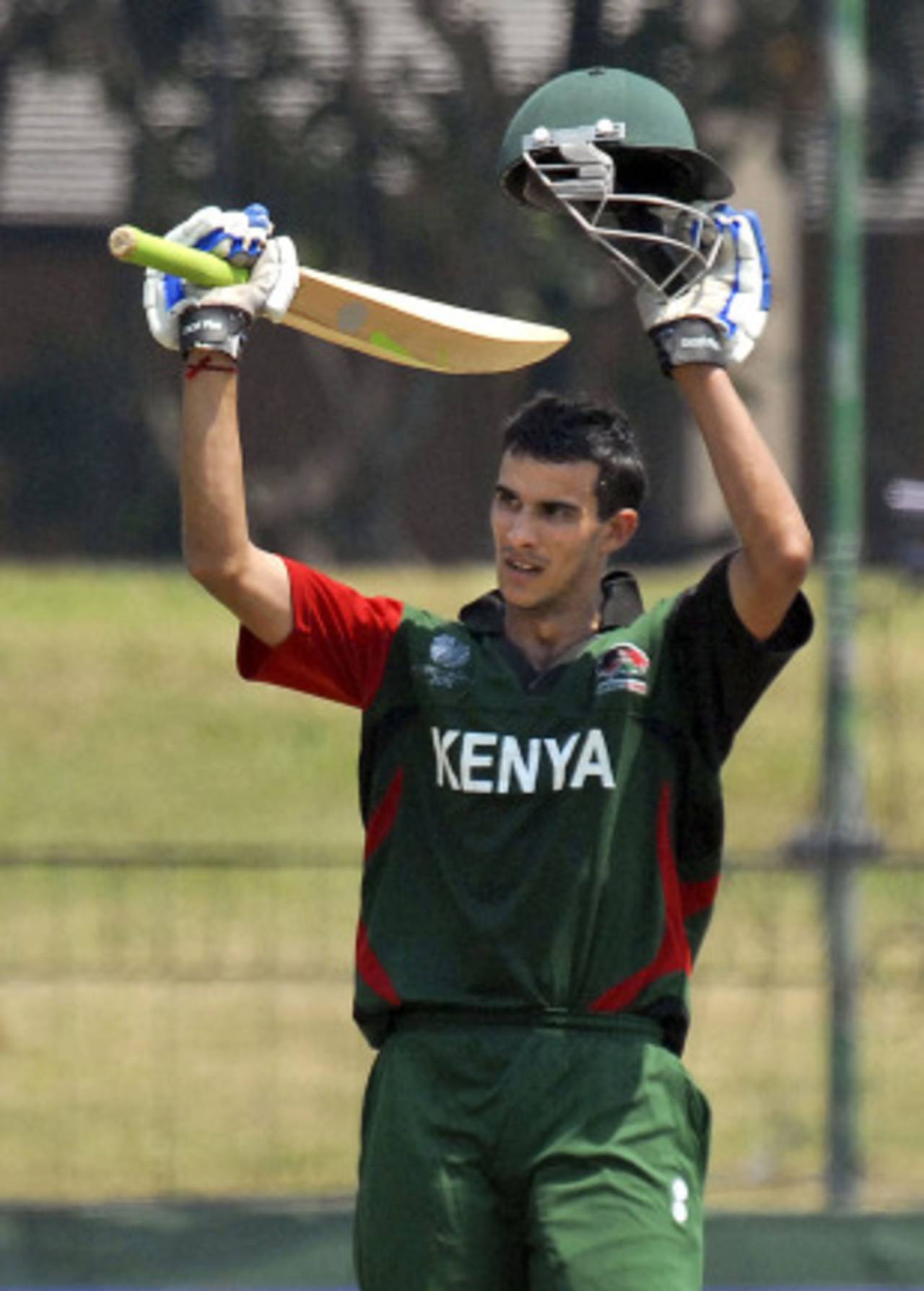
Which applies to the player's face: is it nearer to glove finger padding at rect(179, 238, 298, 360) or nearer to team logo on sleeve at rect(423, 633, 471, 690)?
team logo on sleeve at rect(423, 633, 471, 690)

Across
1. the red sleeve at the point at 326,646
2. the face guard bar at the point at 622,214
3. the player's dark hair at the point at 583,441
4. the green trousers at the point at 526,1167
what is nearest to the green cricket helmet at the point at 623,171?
the face guard bar at the point at 622,214

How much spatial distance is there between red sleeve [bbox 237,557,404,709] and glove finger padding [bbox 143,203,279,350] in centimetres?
35

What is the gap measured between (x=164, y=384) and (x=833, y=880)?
1.61m

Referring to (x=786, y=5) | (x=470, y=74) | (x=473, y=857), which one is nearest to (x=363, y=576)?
(x=470, y=74)

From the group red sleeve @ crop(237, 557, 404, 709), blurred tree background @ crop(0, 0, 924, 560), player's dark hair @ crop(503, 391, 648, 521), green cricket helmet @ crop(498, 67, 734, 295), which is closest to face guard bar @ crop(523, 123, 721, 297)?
green cricket helmet @ crop(498, 67, 734, 295)

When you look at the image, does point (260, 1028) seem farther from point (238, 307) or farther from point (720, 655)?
point (238, 307)

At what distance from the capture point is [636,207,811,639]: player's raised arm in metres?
3.56

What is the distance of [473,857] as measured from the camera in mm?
3658

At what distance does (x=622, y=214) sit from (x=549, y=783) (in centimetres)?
70

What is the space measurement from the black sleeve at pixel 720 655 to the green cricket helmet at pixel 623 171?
38cm

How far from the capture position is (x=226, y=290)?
3.59m

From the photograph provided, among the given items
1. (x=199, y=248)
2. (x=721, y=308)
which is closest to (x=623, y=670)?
(x=721, y=308)

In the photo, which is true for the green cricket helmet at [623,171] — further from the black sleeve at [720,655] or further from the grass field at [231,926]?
the grass field at [231,926]

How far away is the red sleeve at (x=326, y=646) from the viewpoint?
3.76 metres
